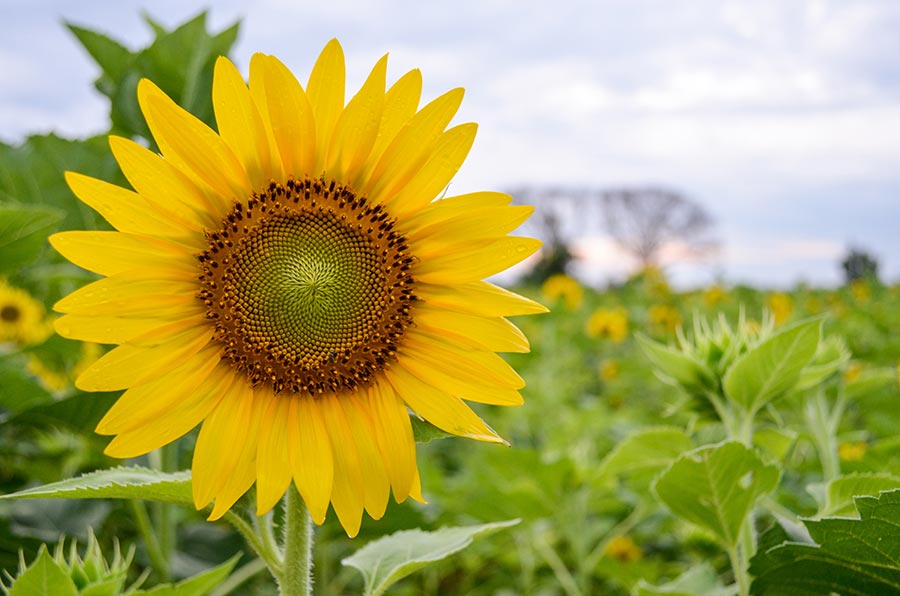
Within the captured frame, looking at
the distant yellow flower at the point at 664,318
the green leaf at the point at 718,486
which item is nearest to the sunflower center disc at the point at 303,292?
the green leaf at the point at 718,486

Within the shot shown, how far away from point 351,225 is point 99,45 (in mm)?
821

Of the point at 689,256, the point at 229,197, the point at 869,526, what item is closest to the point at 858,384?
the point at 869,526

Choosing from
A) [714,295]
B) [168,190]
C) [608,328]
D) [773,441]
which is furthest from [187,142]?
[714,295]

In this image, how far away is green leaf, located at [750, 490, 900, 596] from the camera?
75 cm

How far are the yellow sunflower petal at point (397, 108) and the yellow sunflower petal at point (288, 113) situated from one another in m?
0.06

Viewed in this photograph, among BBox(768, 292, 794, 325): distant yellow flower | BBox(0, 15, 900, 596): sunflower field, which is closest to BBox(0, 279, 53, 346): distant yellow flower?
BBox(0, 15, 900, 596): sunflower field

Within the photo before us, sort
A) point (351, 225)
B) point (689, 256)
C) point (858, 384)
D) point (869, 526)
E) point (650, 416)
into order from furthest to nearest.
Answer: point (689, 256) < point (650, 416) < point (858, 384) < point (351, 225) < point (869, 526)

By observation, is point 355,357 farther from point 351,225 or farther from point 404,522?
point 404,522

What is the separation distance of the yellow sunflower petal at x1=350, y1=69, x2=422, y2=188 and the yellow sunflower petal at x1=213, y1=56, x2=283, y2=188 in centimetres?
9

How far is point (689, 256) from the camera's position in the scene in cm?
3006

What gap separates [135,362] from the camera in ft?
2.55

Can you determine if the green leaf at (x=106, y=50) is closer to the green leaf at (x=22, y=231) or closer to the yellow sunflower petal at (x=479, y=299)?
the green leaf at (x=22, y=231)

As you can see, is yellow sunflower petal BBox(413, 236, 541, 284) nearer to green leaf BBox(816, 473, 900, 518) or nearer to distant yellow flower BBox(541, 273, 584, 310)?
green leaf BBox(816, 473, 900, 518)

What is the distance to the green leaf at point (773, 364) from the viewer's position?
974 millimetres
